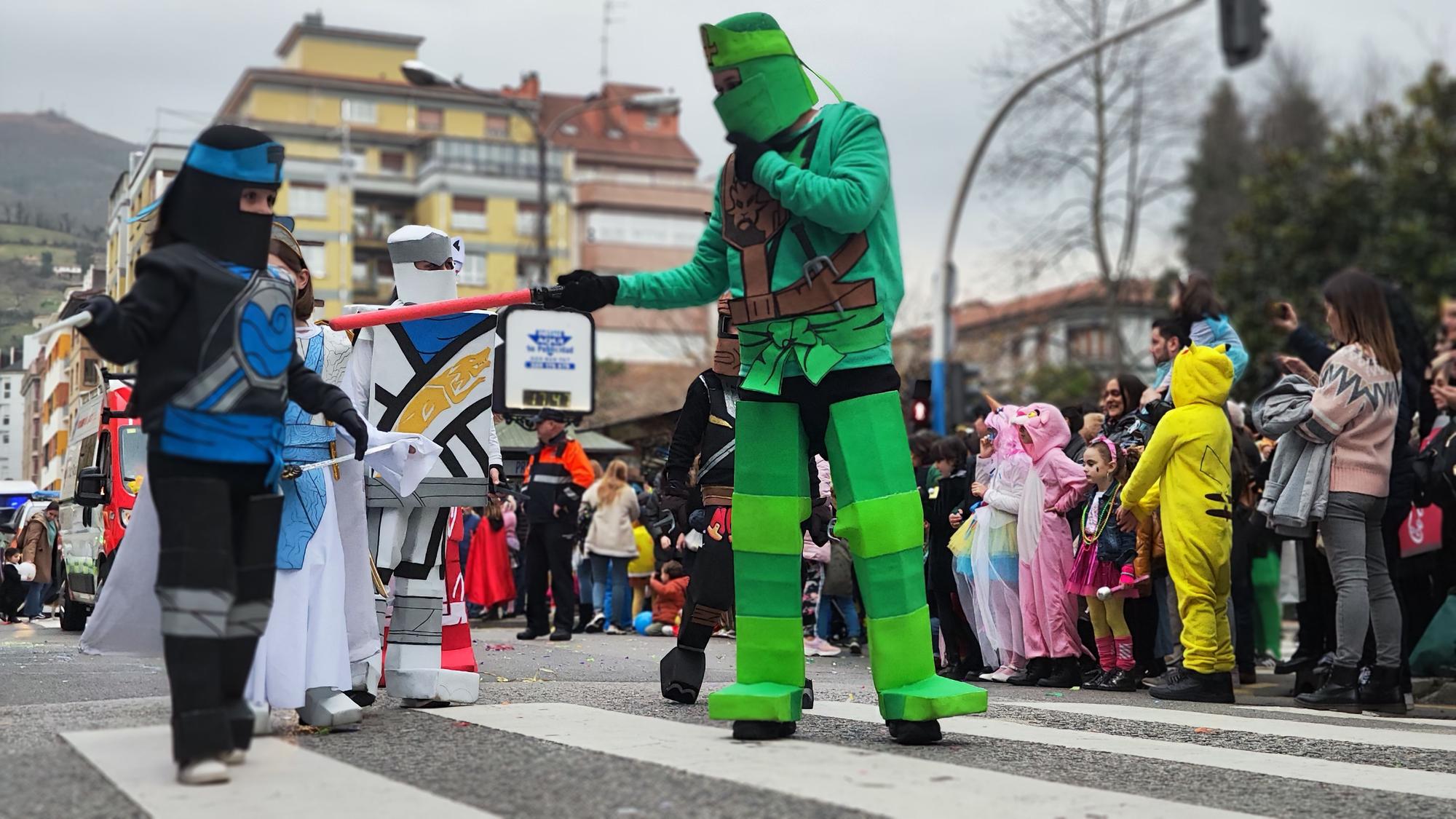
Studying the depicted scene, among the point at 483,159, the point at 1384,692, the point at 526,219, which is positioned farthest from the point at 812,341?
the point at 526,219

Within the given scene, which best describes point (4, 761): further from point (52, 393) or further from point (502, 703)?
point (52, 393)

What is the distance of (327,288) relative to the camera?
2719 inches

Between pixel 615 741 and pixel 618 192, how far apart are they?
77083 millimetres

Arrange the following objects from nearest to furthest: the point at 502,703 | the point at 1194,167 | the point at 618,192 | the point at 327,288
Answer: the point at 502,703, the point at 1194,167, the point at 327,288, the point at 618,192

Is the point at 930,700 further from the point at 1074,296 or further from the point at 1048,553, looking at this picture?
the point at 1074,296

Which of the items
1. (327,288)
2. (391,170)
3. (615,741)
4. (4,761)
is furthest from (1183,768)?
(391,170)

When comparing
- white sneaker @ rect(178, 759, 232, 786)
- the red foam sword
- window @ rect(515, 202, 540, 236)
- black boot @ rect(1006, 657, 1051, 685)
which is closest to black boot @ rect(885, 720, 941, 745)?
the red foam sword

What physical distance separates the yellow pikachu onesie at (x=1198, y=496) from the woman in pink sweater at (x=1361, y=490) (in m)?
0.50

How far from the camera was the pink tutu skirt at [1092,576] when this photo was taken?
953 cm

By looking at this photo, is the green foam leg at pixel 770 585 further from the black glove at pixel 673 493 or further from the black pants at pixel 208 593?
the black glove at pixel 673 493

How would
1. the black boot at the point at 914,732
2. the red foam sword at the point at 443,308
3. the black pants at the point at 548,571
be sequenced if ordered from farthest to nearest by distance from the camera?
the black pants at the point at 548,571, the red foam sword at the point at 443,308, the black boot at the point at 914,732

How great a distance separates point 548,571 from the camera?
13531 millimetres

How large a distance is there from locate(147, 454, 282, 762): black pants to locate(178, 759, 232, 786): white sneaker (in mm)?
21

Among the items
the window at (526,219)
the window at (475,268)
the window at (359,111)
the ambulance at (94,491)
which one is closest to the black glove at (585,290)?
the ambulance at (94,491)
